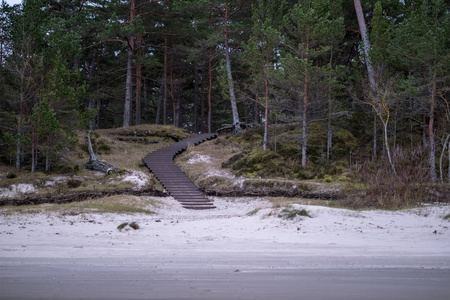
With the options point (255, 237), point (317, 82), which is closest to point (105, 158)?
point (317, 82)

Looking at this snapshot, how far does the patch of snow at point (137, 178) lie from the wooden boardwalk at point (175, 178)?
94 centimetres

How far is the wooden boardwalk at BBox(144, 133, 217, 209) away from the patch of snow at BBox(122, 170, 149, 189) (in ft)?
3.08

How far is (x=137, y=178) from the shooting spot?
20.2 meters

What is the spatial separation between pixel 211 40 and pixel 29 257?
84.7 ft

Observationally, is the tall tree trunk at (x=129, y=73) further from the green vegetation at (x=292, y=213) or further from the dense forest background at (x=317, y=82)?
the green vegetation at (x=292, y=213)

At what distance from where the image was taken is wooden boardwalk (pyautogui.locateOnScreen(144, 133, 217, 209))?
17.9m

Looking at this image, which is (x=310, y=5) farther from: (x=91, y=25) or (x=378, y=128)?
(x=91, y=25)

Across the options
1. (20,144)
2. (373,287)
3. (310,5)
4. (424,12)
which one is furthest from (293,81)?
(373,287)

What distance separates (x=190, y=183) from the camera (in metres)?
20.7

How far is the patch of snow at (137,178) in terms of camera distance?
765 inches

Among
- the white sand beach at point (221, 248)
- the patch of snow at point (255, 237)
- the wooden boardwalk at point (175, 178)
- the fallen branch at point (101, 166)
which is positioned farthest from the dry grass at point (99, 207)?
the fallen branch at point (101, 166)

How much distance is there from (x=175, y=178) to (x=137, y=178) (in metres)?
2.14

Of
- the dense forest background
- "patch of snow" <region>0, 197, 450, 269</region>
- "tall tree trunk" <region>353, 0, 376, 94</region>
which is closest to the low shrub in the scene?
the dense forest background

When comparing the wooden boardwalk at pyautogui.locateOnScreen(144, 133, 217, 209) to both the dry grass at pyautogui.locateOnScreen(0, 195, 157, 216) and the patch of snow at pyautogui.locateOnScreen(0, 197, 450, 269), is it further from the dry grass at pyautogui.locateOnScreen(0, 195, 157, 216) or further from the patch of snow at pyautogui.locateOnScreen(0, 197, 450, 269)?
the patch of snow at pyautogui.locateOnScreen(0, 197, 450, 269)
